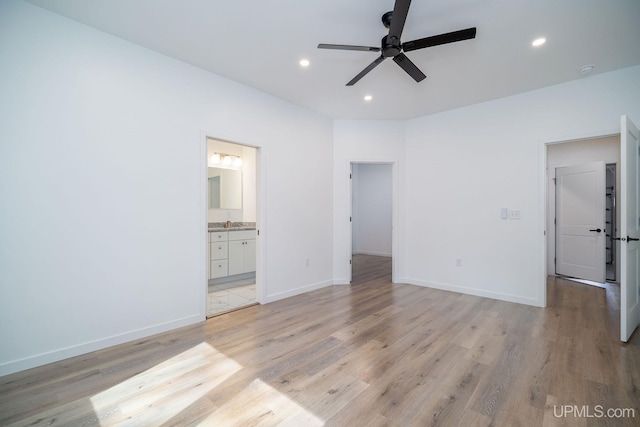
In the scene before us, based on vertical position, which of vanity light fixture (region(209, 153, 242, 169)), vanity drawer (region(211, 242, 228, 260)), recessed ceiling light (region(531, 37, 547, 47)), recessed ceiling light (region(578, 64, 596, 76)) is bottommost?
vanity drawer (region(211, 242, 228, 260))

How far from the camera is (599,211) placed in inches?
186

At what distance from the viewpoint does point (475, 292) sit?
4.06m

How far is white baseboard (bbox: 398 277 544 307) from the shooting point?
3.63m

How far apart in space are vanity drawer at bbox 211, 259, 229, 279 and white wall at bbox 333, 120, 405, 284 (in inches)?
72.9

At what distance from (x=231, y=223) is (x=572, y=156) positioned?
6516 mm

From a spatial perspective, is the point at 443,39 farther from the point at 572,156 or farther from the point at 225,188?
the point at 572,156

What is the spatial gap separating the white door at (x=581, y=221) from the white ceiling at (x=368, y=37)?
251 cm

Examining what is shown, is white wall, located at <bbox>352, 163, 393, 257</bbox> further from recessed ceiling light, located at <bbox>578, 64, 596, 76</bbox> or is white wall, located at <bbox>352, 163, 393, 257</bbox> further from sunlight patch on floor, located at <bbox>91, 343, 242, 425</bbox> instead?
sunlight patch on floor, located at <bbox>91, 343, 242, 425</bbox>

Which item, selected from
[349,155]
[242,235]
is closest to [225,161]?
[242,235]

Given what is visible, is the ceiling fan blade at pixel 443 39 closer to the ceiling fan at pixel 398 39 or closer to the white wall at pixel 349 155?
the ceiling fan at pixel 398 39

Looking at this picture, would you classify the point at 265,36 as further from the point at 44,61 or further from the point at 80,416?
the point at 80,416

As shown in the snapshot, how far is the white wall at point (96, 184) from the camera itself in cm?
210

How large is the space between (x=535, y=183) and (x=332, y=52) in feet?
10.1

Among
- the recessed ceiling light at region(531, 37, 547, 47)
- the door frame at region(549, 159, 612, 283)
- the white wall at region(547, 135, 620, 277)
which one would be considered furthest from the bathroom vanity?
the door frame at region(549, 159, 612, 283)
